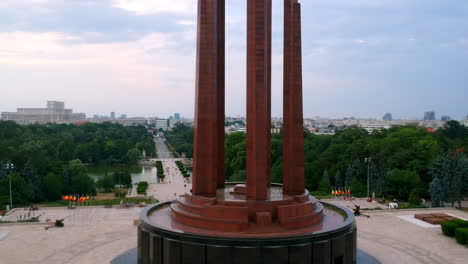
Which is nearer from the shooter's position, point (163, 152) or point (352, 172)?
point (352, 172)

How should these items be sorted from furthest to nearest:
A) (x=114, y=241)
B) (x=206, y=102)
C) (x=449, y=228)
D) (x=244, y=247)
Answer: (x=449, y=228), (x=114, y=241), (x=206, y=102), (x=244, y=247)

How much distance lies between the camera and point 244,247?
46.1 ft

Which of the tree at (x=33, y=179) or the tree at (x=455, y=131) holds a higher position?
the tree at (x=455, y=131)

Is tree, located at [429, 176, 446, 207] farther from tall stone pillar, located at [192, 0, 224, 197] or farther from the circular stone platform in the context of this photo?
tall stone pillar, located at [192, 0, 224, 197]

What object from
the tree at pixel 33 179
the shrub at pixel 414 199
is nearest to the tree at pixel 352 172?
the shrub at pixel 414 199

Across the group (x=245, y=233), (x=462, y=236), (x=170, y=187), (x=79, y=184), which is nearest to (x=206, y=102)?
(x=245, y=233)

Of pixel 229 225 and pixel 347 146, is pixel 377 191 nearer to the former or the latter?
pixel 347 146

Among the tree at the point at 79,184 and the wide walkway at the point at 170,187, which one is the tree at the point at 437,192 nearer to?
the wide walkway at the point at 170,187

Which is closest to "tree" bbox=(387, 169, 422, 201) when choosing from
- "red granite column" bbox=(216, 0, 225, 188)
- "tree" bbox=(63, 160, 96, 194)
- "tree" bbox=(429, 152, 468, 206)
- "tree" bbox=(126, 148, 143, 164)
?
"tree" bbox=(429, 152, 468, 206)

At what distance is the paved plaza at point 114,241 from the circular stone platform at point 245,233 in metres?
4.42

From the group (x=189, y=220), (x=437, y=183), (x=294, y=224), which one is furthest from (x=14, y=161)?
(x=437, y=183)

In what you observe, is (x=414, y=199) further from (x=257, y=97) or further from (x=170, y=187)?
(x=170, y=187)

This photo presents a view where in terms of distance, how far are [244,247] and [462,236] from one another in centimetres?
1452

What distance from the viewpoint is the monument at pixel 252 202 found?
14.3m
